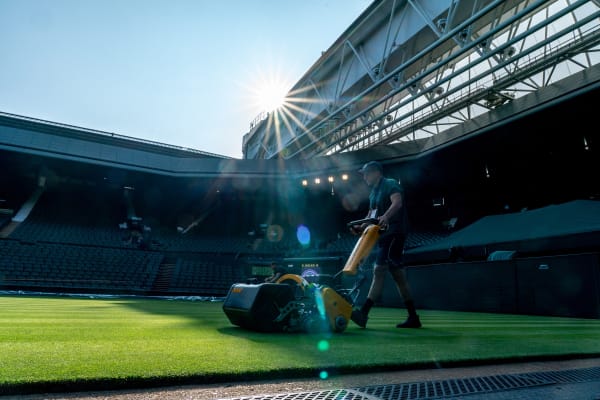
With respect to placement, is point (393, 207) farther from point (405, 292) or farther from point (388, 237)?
point (405, 292)

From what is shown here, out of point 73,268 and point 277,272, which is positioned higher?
point 277,272

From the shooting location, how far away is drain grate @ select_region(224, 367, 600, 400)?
1.64m

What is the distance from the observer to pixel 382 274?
169 inches

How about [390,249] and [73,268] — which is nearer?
[390,249]

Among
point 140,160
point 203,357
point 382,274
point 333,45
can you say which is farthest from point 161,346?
point 140,160

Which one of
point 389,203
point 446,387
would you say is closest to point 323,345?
point 446,387

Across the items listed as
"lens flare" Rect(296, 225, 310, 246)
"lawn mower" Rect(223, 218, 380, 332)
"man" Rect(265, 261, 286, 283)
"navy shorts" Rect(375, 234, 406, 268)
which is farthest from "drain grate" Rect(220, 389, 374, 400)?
"lens flare" Rect(296, 225, 310, 246)

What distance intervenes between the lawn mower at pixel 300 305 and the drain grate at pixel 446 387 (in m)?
1.65

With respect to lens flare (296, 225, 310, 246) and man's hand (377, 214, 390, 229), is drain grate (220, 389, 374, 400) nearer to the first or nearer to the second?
man's hand (377, 214, 390, 229)

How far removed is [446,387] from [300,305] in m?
1.93

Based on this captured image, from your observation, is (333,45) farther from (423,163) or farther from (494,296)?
(494,296)

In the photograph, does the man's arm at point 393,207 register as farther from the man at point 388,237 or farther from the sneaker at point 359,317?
the sneaker at point 359,317

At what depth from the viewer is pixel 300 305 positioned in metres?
3.62

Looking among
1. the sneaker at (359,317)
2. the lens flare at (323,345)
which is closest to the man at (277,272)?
the sneaker at (359,317)
